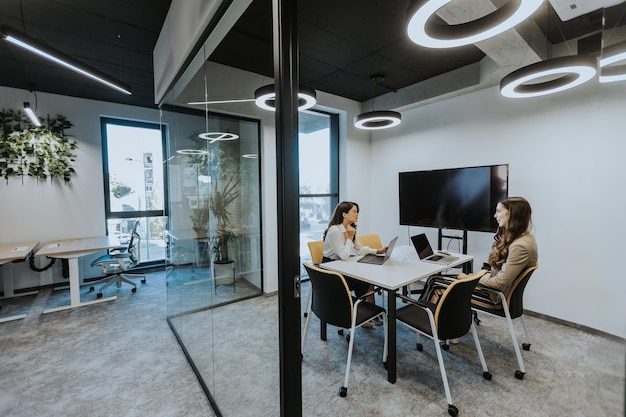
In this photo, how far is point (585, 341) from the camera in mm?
2795

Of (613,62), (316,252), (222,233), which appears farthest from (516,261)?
(222,233)

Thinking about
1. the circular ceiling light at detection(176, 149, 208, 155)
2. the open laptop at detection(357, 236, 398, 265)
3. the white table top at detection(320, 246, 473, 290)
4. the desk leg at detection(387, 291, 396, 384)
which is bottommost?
the desk leg at detection(387, 291, 396, 384)

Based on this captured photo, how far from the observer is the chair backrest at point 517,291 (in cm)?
234

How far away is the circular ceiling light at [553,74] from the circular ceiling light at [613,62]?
1898mm

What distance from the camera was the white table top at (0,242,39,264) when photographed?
3308 mm

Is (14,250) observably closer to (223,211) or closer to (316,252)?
(223,211)

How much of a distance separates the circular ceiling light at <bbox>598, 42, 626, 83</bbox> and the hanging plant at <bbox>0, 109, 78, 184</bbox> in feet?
19.5

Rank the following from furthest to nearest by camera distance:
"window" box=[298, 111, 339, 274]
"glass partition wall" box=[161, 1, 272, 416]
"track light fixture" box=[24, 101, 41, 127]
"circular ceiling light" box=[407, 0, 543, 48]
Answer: "window" box=[298, 111, 339, 274], "track light fixture" box=[24, 101, 41, 127], "glass partition wall" box=[161, 1, 272, 416], "circular ceiling light" box=[407, 0, 543, 48]

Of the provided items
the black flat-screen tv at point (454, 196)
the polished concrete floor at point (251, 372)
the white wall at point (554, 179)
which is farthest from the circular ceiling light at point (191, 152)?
the white wall at point (554, 179)

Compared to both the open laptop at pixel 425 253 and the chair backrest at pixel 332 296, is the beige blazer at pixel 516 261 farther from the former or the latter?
the chair backrest at pixel 332 296

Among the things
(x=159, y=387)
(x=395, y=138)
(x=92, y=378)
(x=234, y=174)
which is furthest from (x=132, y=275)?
(x=395, y=138)

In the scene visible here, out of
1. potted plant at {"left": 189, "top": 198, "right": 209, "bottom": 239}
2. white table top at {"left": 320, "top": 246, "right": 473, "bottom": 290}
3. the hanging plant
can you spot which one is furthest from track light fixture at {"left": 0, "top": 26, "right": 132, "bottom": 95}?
white table top at {"left": 320, "top": 246, "right": 473, "bottom": 290}

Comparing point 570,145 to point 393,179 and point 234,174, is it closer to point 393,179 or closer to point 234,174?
point 393,179

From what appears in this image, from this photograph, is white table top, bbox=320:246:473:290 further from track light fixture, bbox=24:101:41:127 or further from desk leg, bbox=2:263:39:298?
desk leg, bbox=2:263:39:298
